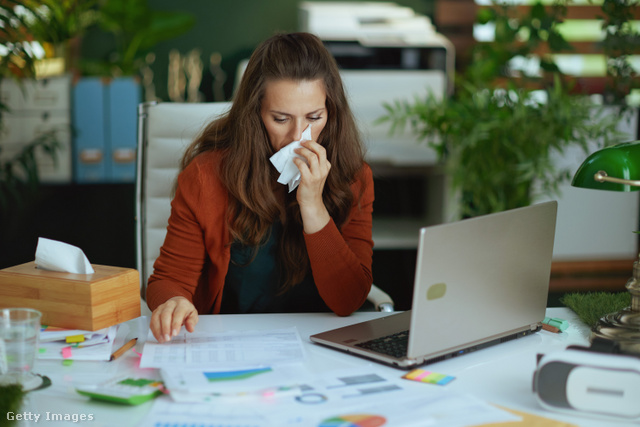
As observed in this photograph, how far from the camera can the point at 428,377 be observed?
40.5 inches

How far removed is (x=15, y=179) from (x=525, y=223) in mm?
2500

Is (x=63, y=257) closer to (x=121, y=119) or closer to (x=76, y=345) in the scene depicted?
(x=76, y=345)

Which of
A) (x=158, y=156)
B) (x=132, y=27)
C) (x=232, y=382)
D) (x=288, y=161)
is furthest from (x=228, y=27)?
(x=232, y=382)

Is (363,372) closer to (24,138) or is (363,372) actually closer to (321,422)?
(321,422)

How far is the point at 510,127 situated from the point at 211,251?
5.00 ft

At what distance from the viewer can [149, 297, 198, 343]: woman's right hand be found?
1131 mm

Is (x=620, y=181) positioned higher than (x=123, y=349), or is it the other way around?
(x=620, y=181)

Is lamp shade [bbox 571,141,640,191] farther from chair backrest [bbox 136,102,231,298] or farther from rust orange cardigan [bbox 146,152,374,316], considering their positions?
chair backrest [bbox 136,102,231,298]

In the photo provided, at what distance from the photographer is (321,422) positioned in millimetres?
890

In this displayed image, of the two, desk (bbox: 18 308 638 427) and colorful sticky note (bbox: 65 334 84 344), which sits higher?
colorful sticky note (bbox: 65 334 84 344)

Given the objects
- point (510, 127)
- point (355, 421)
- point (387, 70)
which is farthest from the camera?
point (387, 70)

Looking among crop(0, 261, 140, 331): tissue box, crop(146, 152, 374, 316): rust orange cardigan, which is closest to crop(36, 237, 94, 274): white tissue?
crop(0, 261, 140, 331): tissue box

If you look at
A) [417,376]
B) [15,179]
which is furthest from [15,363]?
[15,179]

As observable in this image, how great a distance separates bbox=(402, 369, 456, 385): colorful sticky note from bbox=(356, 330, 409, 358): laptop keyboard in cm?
4
